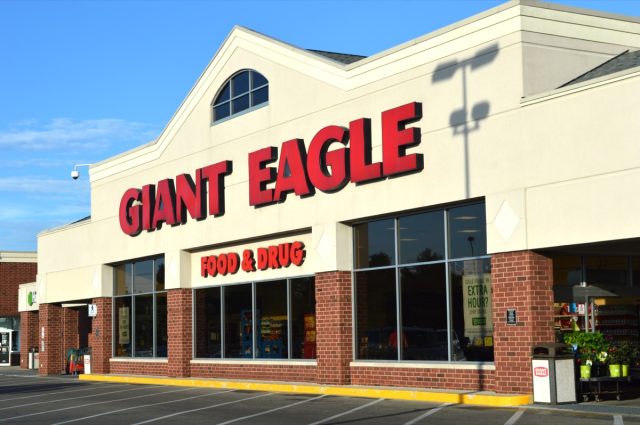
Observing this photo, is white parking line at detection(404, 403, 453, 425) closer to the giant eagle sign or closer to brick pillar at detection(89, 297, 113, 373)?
the giant eagle sign

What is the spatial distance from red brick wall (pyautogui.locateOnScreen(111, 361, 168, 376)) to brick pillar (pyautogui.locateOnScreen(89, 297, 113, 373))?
44 centimetres

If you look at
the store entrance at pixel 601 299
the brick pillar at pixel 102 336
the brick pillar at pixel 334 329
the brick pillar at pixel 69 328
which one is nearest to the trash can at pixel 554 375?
the store entrance at pixel 601 299

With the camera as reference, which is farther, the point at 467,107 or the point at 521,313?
the point at 467,107

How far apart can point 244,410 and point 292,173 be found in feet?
27.1

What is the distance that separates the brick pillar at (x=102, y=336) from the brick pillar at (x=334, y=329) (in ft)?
47.2

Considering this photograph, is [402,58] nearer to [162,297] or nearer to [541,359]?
[541,359]

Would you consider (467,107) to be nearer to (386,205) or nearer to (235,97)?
(386,205)

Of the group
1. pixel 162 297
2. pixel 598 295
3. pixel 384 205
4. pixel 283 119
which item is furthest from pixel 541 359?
pixel 162 297

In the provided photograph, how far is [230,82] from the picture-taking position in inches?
1254

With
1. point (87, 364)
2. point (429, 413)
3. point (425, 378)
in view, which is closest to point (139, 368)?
point (87, 364)

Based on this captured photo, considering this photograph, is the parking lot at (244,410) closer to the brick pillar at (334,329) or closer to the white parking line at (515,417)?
the white parking line at (515,417)

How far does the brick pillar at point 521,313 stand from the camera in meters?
20.7

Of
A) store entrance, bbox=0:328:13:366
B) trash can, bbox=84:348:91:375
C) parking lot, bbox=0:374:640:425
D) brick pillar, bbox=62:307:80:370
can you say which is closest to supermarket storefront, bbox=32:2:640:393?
parking lot, bbox=0:374:640:425

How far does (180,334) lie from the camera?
33.2 metres
